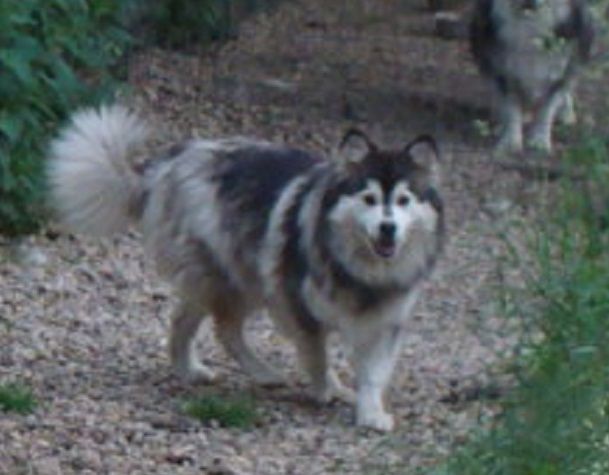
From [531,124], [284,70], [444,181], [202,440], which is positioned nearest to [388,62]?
[284,70]

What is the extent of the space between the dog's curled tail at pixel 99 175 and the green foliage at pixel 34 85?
1132 mm

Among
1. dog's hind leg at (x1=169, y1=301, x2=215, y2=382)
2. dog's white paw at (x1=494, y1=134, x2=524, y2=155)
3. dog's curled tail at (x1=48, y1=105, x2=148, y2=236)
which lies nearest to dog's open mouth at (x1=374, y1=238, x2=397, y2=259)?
dog's hind leg at (x1=169, y1=301, x2=215, y2=382)

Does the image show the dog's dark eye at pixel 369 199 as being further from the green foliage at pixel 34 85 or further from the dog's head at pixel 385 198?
the green foliage at pixel 34 85

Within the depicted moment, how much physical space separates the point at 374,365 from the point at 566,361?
244cm

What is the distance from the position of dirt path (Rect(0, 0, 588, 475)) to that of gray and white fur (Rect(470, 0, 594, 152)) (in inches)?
13.2

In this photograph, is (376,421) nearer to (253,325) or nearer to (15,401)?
(15,401)

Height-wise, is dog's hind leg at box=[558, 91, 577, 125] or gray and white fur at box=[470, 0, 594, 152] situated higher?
gray and white fur at box=[470, 0, 594, 152]

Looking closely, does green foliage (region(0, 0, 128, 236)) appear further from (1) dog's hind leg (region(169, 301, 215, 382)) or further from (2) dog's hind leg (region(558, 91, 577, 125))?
(2) dog's hind leg (region(558, 91, 577, 125))

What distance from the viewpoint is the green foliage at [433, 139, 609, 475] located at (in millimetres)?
5656

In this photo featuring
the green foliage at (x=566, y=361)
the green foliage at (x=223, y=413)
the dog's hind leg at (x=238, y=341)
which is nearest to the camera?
the green foliage at (x=566, y=361)

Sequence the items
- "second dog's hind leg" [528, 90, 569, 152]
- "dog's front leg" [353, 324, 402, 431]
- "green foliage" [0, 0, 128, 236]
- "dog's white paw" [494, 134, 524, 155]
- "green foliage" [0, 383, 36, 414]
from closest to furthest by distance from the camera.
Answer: "green foliage" [0, 383, 36, 414]
"dog's front leg" [353, 324, 402, 431]
"green foliage" [0, 0, 128, 236]
"dog's white paw" [494, 134, 524, 155]
"second dog's hind leg" [528, 90, 569, 152]

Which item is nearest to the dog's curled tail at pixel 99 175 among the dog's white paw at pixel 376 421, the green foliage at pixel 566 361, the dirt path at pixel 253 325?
the dirt path at pixel 253 325

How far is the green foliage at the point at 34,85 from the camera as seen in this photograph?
968 centimetres

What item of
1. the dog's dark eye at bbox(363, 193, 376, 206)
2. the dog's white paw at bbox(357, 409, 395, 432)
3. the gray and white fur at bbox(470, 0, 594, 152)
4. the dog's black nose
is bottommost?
the dog's white paw at bbox(357, 409, 395, 432)
